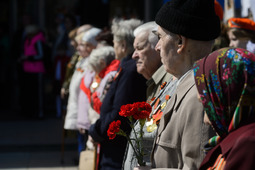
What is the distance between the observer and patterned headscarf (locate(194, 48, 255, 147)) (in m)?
2.06

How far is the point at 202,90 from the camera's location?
2232 millimetres

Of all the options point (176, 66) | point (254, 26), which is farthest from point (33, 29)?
point (176, 66)

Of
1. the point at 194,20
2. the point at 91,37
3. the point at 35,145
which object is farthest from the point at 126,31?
the point at 35,145

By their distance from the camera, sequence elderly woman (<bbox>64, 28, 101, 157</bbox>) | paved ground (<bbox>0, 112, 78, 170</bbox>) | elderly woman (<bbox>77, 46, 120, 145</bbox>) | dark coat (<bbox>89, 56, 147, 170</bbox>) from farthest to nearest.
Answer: paved ground (<bbox>0, 112, 78, 170</bbox>)
elderly woman (<bbox>64, 28, 101, 157</bbox>)
elderly woman (<bbox>77, 46, 120, 145</bbox>)
dark coat (<bbox>89, 56, 147, 170</bbox>)

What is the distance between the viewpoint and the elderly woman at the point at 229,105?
195cm

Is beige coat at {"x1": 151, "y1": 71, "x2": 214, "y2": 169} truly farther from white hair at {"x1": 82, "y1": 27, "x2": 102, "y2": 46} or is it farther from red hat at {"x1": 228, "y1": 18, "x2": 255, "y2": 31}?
white hair at {"x1": 82, "y1": 27, "x2": 102, "y2": 46}

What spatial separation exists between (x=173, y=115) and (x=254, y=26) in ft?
8.35

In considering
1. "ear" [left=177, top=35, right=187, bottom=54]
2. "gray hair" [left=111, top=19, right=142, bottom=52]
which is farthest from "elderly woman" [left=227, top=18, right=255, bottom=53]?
"ear" [left=177, top=35, right=187, bottom=54]

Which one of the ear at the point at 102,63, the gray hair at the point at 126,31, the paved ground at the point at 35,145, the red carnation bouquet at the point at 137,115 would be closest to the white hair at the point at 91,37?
the ear at the point at 102,63

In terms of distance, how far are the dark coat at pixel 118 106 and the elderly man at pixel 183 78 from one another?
132 cm

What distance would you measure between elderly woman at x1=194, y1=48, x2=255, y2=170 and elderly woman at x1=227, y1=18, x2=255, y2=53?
2.73 meters

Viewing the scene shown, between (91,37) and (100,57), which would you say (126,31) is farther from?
(91,37)

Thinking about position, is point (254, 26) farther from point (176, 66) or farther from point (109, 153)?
point (176, 66)

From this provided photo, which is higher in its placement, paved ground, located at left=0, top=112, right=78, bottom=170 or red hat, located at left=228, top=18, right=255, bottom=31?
red hat, located at left=228, top=18, right=255, bottom=31
